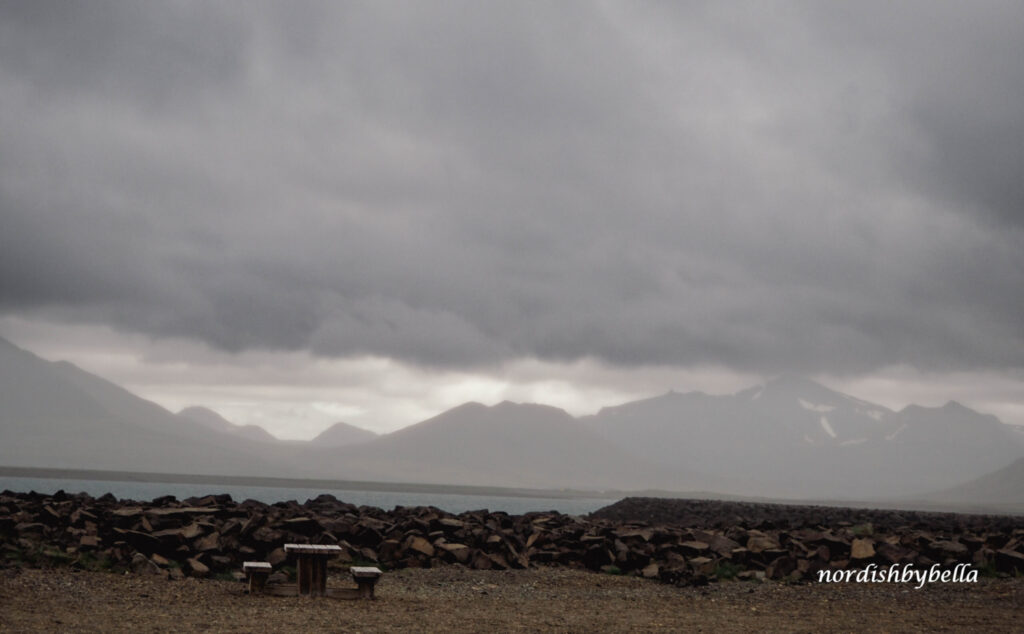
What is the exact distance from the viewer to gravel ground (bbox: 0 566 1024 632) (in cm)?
1421

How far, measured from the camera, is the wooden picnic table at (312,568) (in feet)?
54.1

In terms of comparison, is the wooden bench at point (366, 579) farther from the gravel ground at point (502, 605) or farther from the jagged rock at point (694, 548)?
the jagged rock at point (694, 548)

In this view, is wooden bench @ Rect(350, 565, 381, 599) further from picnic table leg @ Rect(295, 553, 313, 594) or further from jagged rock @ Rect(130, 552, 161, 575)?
jagged rock @ Rect(130, 552, 161, 575)

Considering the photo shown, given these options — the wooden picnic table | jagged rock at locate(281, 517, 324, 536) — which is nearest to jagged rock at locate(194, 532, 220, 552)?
jagged rock at locate(281, 517, 324, 536)

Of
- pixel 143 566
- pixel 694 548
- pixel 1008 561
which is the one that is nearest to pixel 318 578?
pixel 143 566

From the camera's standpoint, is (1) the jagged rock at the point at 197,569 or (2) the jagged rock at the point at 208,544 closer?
(1) the jagged rock at the point at 197,569

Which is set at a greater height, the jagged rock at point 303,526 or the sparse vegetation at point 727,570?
the jagged rock at point 303,526

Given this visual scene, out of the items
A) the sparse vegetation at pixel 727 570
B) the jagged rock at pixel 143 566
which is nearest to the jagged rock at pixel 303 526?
the jagged rock at pixel 143 566

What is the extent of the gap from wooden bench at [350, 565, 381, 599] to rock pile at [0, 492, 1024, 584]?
348cm

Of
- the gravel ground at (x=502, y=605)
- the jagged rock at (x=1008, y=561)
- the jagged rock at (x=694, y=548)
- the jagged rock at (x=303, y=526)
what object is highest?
the jagged rock at (x=303, y=526)

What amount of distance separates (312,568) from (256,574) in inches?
37.9

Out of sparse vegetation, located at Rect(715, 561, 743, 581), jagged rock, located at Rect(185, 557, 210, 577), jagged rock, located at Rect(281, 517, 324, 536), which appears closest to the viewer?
jagged rock, located at Rect(185, 557, 210, 577)

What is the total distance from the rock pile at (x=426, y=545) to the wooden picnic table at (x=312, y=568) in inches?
119

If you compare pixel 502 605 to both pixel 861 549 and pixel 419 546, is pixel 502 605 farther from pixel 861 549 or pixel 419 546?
pixel 861 549
